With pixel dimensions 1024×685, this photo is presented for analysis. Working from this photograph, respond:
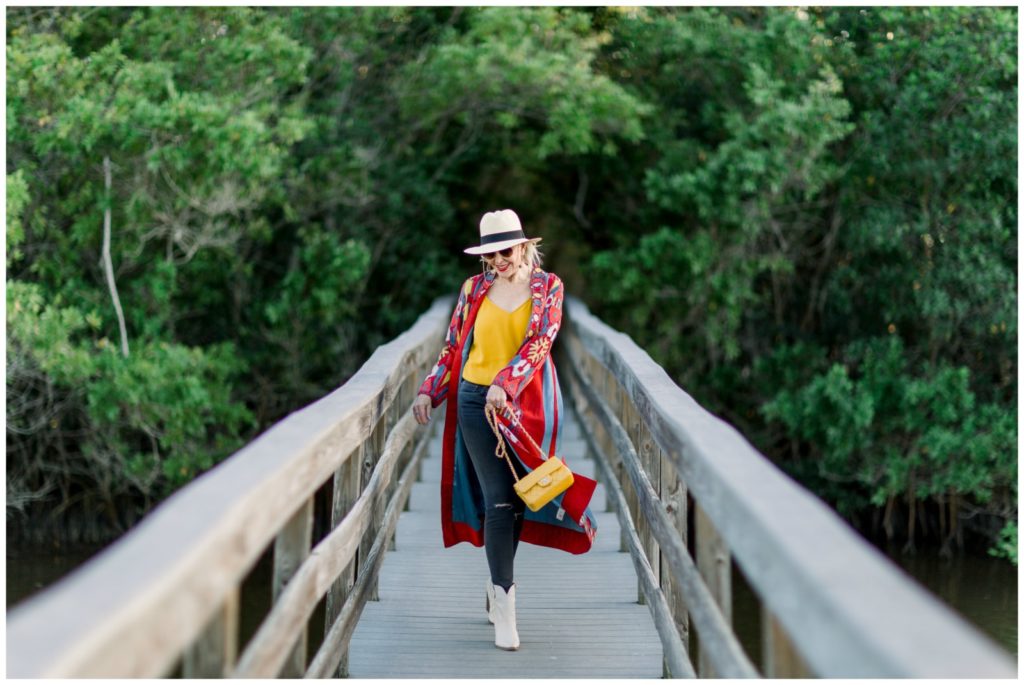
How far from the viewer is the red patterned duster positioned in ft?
12.9


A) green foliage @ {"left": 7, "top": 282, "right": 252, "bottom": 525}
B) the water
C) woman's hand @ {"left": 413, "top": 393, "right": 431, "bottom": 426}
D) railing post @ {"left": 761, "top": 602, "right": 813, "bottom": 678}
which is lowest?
the water

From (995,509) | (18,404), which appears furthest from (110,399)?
(995,509)

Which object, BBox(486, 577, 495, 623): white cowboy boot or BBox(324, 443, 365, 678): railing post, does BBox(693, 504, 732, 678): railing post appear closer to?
BBox(324, 443, 365, 678): railing post

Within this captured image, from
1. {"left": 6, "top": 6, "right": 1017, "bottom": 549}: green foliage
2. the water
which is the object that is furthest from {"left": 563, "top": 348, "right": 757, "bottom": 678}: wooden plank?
the water

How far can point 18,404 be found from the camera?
12.5m

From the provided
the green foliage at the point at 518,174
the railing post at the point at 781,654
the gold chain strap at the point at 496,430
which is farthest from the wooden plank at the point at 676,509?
the green foliage at the point at 518,174

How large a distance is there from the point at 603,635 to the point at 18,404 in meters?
9.73

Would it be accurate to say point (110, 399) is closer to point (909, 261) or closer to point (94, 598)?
point (909, 261)

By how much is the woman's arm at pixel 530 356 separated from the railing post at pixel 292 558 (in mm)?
1146

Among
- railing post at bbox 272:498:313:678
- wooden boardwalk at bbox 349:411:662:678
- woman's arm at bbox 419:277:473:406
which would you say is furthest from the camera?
woman's arm at bbox 419:277:473:406

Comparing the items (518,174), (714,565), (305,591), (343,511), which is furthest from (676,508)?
(518,174)

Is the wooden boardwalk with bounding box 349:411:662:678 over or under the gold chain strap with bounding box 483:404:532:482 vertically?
under

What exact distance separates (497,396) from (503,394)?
0.02 meters

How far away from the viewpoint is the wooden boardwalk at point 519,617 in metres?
3.95
